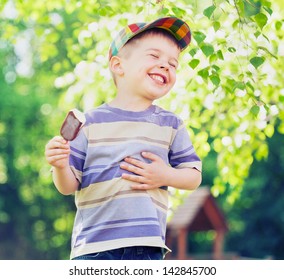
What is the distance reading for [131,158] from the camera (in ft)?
10.4

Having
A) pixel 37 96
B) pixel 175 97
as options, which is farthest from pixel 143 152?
pixel 37 96

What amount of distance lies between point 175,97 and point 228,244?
20.4 metres

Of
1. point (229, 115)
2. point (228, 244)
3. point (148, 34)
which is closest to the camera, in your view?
point (148, 34)

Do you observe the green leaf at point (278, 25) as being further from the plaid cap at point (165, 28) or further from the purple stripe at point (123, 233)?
the purple stripe at point (123, 233)

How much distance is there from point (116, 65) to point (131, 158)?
48 cm

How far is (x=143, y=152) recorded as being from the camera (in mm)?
3199

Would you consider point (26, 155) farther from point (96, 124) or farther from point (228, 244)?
point (96, 124)

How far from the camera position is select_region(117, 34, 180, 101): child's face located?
10.9 ft

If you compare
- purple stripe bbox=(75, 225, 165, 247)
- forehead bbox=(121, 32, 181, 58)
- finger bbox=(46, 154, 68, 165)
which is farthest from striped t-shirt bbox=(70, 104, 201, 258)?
forehead bbox=(121, 32, 181, 58)

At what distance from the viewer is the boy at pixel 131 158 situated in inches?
124

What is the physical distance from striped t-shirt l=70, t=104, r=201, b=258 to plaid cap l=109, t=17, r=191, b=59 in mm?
323

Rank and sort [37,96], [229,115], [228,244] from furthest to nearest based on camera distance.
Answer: [228,244] < [37,96] < [229,115]

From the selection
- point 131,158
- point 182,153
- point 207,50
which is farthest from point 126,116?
point 207,50

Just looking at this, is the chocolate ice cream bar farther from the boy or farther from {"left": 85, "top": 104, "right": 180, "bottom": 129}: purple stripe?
{"left": 85, "top": 104, "right": 180, "bottom": 129}: purple stripe
